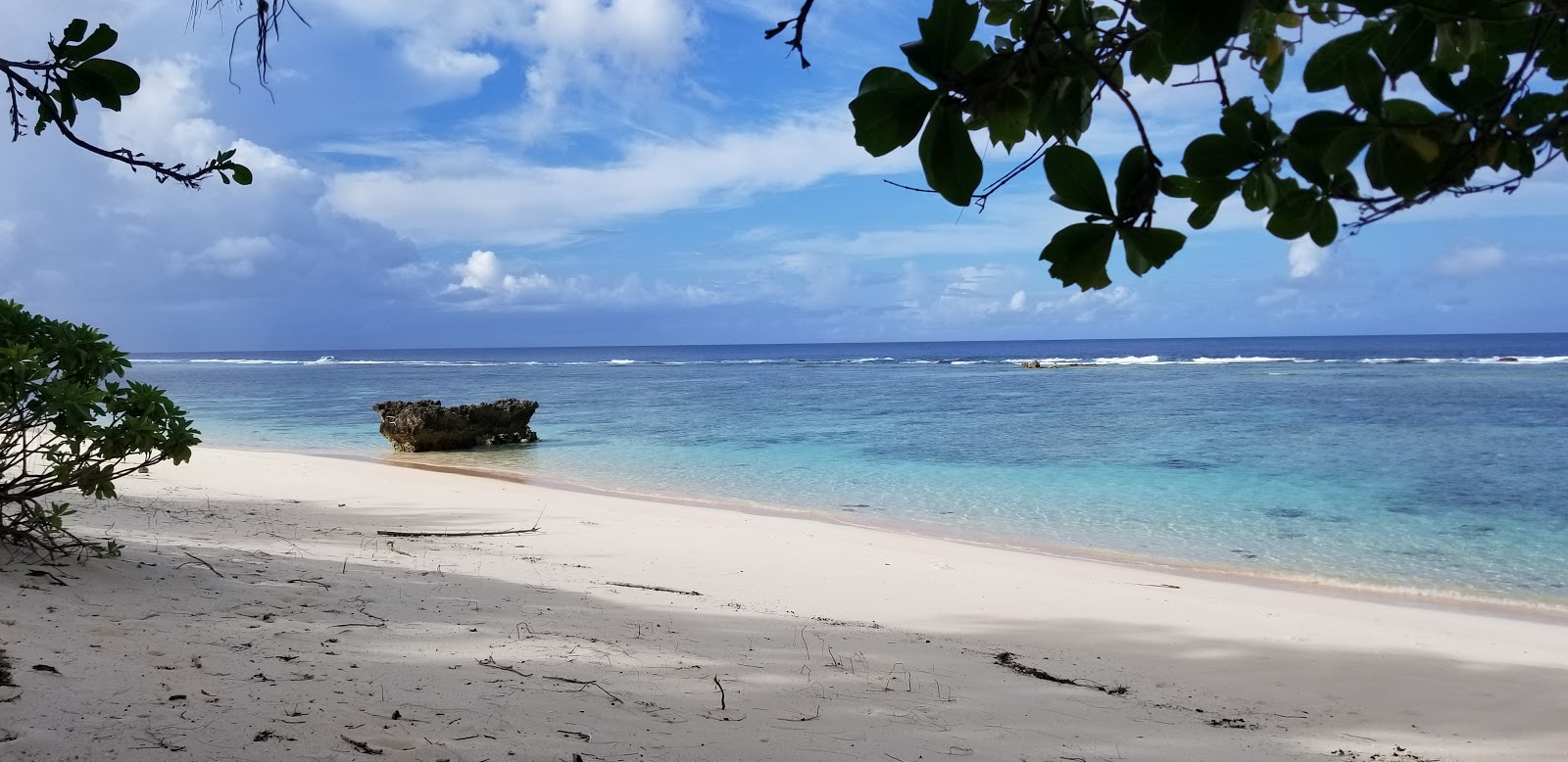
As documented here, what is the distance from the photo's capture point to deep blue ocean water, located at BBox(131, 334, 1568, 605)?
28.8ft

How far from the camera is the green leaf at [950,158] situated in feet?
2.84

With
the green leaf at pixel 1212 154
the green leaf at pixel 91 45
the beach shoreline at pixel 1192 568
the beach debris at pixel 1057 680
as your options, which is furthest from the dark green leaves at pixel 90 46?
the beach shoreline at pixel 1192 568

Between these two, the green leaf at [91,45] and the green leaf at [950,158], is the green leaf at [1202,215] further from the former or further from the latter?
the green leaf at [91,45]

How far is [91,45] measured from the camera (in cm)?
141

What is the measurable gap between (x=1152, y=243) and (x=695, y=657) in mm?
3062

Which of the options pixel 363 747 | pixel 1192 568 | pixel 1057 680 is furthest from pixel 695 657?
pixel 1192 568

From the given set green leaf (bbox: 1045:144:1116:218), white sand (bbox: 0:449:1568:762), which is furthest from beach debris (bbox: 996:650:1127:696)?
green leaf (bbox: 1045:144:1116:218)

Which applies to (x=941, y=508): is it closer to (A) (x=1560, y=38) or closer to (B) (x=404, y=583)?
(B) (x=404, y=583)

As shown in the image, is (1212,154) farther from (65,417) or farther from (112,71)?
(65,417)

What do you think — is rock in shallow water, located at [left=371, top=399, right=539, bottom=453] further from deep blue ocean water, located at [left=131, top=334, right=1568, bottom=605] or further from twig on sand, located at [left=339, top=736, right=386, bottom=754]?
twig on sand, located at [left=339, top=736, right=386, bottom=754]

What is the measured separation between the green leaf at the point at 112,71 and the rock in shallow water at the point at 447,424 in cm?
1533

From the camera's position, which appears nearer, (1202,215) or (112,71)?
(1202,215)

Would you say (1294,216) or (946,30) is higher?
(946,30)

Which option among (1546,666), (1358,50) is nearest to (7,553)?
(1358,50)
